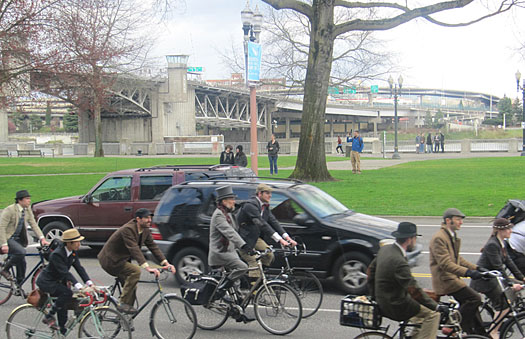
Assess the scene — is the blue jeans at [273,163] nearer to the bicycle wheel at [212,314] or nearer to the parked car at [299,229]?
the parked car at [299,229]

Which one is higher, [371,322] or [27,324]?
[371,322]

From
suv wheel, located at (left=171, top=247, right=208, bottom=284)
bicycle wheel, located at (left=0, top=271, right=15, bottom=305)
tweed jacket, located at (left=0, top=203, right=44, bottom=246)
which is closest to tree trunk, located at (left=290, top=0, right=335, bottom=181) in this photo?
suv wheel, located at (left=171, top=247, right=208, bottom=284)

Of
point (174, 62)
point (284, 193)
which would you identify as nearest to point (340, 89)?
point (284, 193)

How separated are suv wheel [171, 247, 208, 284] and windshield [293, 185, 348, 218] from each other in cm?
179

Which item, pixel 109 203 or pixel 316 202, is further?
pixel 109 203

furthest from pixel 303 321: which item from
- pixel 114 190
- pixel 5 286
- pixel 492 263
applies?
pixel 114 190

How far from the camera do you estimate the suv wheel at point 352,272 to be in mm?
8602

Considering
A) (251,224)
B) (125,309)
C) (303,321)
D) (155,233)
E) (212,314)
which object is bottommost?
(303,321)

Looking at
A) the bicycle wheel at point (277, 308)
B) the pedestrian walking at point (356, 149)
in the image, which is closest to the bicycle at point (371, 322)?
the bicycle wheel at point (277, 308)

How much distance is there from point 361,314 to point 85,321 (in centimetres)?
298

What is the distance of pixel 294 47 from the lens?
122ft

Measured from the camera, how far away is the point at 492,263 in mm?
6285

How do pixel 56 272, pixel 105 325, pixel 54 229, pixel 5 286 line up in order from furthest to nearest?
pixel 54 229 → pixel 5 286 → pixel 105 325 → pixel 56 272

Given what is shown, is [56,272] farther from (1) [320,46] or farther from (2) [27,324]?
(1) [320,46]
